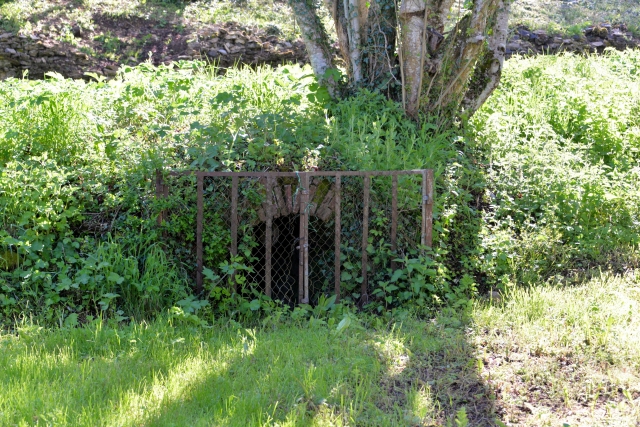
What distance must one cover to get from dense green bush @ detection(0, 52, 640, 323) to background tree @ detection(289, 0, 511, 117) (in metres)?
0.34

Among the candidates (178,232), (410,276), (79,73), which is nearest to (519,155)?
(410,276)

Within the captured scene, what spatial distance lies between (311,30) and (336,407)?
5.81m

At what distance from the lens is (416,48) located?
7.55 metres

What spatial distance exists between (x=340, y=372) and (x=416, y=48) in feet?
15.6

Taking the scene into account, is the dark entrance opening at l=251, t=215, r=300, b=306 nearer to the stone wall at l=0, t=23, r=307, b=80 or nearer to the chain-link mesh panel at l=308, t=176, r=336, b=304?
the chain-link mesh panel at l=308, t=176, r=336, b=304

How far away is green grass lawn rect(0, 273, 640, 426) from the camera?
11.7 ft

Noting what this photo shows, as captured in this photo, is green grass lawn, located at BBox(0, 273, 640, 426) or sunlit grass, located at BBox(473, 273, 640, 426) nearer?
green grass lawn, located at BBox(0, 273, 640, 426)

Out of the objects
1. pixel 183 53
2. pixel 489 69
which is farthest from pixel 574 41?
pixel 183 53

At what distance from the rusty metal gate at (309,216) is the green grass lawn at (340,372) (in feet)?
2.65

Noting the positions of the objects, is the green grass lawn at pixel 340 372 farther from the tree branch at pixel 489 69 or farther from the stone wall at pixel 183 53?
the stone wall at pixel 183 53

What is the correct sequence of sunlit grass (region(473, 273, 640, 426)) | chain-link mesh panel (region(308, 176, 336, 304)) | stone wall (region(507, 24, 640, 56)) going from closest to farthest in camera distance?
sunlit grass (region(473, 273, 640, 426)) → chain-link mesh panel (region(308, 176, 336, 304)) → stone wall (region(507, 24, 640, 56))

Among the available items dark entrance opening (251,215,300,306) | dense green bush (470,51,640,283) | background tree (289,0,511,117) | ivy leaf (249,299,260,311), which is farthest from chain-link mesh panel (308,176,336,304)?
background tree (289,0,511,117)

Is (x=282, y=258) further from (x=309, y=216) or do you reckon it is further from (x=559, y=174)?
(x=559, y=174)

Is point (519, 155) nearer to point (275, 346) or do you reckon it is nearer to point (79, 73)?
point (275, 346)
